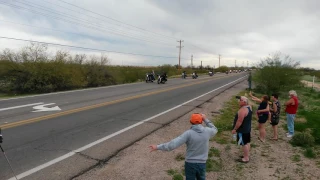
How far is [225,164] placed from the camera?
6195mm

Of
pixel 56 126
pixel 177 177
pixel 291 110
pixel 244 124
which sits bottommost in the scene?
pixel 177 177

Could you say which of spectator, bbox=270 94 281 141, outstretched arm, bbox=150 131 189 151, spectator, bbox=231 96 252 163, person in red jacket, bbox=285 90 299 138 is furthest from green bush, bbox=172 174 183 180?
person in red jacket, bbox=285 90 299 138

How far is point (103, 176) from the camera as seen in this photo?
516cm

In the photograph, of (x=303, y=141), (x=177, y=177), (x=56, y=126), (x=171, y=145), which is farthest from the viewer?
(x=56, y=126)

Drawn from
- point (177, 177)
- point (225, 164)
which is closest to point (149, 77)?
point (225, 164)

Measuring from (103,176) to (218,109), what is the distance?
969 centimetres

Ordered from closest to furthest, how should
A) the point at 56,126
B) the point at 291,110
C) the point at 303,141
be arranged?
the point at 303,141 < the point at 56,126 < the point at 291,110

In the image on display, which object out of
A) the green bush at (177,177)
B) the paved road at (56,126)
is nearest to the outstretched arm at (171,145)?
the green bush at (177,177)

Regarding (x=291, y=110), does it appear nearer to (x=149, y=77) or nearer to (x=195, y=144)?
(x=195, y=144)

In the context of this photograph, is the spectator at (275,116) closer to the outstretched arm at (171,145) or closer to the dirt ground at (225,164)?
the dirt ground at (225,164)

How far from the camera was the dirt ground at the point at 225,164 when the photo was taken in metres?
5.40

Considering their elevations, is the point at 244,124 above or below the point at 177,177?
above

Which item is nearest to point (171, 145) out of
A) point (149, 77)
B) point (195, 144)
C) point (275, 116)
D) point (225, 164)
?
point (195, 144)

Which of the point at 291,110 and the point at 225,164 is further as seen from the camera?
the point at 291,110
